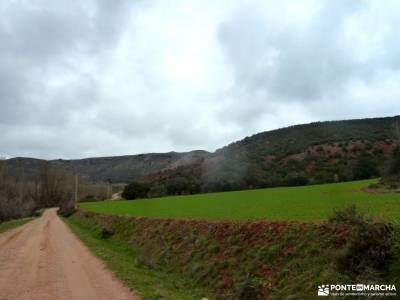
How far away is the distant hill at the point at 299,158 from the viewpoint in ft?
218

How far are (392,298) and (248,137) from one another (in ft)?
297

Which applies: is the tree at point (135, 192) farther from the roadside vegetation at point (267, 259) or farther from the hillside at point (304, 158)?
the roadside vegetation at point (267, 259)

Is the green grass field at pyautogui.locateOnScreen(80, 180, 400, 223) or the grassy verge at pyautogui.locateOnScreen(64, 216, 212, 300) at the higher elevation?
the green grass field at pyautogui.locateOnScreen(80, 180, 400, 223)

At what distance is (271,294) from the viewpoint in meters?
11.2

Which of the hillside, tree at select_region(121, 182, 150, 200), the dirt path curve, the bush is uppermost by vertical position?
the hillside

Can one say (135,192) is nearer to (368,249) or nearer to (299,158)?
(299,158)

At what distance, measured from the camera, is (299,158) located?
7469 cm

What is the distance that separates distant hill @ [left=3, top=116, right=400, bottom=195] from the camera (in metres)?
66.4

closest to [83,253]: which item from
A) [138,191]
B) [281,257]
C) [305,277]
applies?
[281,257]

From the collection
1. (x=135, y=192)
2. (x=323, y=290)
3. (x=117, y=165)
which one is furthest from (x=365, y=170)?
(x=117, y=165)

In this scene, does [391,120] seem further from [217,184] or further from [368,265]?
[368,265]

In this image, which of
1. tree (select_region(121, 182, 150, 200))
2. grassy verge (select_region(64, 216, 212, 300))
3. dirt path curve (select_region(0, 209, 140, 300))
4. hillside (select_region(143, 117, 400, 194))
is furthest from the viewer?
tree (select_region(121, 182, 150, 200))

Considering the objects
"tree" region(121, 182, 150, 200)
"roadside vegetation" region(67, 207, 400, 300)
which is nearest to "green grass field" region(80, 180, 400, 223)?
"roadside vegetation" region(67, 207, 400, 300)

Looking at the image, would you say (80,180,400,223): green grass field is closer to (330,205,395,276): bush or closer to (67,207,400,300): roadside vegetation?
(67,207,400,300): roadside vegetation
